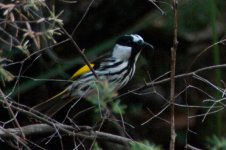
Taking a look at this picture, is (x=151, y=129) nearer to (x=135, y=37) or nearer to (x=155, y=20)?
(x=155, y=20)

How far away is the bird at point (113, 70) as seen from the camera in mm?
3678

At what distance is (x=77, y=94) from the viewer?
3584mm

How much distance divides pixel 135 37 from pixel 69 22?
60 cm

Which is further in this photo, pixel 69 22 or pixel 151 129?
pixel 151 129

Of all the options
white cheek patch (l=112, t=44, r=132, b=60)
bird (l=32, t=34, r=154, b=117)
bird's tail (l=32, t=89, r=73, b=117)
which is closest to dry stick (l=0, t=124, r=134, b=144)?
bird (l=32, t=34, r=154, b=117)


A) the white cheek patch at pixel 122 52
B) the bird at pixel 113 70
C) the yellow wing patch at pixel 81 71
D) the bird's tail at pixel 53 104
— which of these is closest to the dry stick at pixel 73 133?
the bird at pixel 113 70

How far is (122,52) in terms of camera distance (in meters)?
3.88

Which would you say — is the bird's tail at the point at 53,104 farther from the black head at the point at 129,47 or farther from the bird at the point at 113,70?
the black head at the point at 129,47

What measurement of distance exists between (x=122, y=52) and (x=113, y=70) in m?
0.19

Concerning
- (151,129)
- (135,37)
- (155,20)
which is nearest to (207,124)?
(151,129)

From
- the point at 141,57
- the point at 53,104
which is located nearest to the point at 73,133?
the point at 53,104

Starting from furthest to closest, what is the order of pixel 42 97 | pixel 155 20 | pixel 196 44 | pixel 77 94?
pixel 196 44, pixel 155 20, pixel 42 97, pixel 77 94

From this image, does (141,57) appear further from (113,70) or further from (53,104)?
(53,104)

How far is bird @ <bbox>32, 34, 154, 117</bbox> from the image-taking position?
12.1 feet
